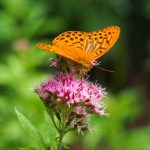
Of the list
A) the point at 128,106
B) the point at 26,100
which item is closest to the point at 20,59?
the point at 26,100

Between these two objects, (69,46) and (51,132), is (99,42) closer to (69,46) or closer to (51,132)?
(69,46)

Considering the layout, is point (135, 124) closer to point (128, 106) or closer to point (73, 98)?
point (128, 106)

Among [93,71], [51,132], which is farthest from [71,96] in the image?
[93,71]

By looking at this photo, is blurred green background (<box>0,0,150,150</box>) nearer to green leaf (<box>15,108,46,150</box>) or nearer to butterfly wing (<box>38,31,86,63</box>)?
green leaf (<box>15,108,46,150</box>)

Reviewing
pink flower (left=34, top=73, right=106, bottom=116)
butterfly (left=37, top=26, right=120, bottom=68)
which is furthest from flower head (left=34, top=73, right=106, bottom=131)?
butterfly (left=37, top=26, right=120, bottom=68)

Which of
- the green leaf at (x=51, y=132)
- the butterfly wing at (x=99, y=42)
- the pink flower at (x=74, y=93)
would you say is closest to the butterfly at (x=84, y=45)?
the butterfly wing at (x=99, y=42)

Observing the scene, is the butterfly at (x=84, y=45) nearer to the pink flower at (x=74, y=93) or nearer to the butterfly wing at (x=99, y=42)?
the butterfly wing at (x=99, y=42)
